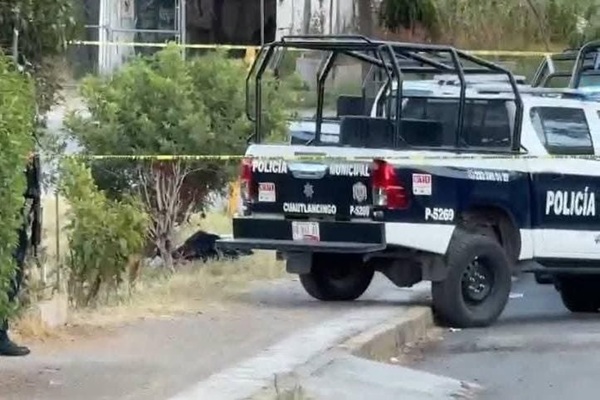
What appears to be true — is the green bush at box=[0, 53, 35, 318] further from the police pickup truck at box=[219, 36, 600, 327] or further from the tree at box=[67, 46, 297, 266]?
the tree at box=[67, 46, 297, 266]

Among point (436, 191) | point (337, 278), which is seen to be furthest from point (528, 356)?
point (337, 278)

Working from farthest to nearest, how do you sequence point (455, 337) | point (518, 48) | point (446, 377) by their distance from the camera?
point (518, 48) → point (455, 337) → point (446, 377)

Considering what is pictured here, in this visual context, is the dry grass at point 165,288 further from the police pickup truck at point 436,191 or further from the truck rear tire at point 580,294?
the truck rear tire at point 580,294

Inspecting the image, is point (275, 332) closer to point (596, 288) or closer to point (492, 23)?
point (596, 288)

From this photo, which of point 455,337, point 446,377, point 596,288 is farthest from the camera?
point 596,288

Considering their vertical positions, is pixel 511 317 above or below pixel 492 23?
below

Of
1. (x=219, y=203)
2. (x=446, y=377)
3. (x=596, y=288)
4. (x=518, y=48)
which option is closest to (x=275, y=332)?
(x=446, y=377)

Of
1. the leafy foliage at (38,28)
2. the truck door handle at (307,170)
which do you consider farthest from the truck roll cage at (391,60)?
the leafy foliage at (38,28)

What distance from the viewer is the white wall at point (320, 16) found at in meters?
35.5

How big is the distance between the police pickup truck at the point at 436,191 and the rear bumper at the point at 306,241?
0.04 feet

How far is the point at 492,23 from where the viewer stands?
3447 centimetres

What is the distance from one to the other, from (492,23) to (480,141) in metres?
21.2

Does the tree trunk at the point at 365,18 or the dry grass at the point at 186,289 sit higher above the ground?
the tree trunk at the point at 365,18

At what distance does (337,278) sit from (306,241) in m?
1.00
